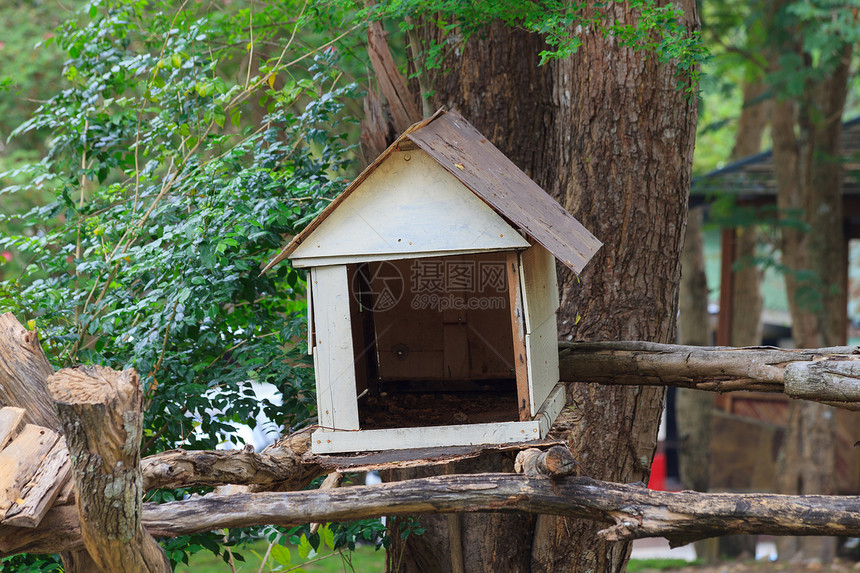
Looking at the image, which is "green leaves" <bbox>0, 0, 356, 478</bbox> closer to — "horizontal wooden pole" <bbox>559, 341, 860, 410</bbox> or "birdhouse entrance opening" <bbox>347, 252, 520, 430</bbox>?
"birdhouse entrance opening" <bbox>347, 252, 520, 430</bbox>

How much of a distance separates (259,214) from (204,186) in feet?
1.31

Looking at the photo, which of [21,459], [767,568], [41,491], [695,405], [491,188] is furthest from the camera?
[695,405]

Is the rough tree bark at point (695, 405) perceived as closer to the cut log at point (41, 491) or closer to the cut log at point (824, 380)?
the cut log at point (824, 380)

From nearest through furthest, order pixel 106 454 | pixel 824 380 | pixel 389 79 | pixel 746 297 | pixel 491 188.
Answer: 1. pixel 106 454
2. pixel 491 188
3. pixel 824 380
4. pixel 389 79
5. pixel 746 297

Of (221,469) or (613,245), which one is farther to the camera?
(613,245)

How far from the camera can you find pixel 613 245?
428cm

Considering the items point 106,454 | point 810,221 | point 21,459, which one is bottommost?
point 21,459

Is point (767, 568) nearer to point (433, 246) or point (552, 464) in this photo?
point (552, 464)

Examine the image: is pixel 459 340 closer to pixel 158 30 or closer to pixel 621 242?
pixel 621 242

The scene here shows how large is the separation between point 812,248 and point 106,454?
27.0ft

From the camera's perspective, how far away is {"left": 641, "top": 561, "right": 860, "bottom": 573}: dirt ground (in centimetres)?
795

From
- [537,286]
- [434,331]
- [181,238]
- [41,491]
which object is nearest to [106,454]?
[41,491]

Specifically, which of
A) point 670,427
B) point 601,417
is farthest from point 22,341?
point 670,427

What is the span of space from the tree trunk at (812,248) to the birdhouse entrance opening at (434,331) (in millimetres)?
5254
